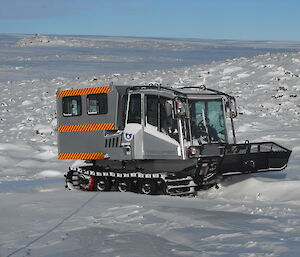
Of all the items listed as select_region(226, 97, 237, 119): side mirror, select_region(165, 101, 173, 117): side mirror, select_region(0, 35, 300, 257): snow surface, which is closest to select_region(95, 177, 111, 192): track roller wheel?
select_region(0, 35, 300, 257): snow surface

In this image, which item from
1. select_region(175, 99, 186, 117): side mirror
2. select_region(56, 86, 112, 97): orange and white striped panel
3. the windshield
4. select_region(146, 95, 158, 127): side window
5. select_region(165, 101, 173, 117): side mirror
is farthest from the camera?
select_region(56, 86, 112, 97): orange and white striped panel

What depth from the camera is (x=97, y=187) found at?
49.8ft

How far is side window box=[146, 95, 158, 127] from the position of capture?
13742 mm

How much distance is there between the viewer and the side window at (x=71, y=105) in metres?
15.2

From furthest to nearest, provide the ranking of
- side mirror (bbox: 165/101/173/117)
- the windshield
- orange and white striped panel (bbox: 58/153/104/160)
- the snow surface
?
orange and white striped panel (bbox: 58/153/104/160), the windshield, side mirror (bbox: 165/101/173/117), the snow surface

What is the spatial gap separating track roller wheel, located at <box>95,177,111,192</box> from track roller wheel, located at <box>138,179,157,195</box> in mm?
1044

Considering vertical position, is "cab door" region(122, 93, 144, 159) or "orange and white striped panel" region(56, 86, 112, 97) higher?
"orange and white striped panel" region(56, 86, 112, 97)

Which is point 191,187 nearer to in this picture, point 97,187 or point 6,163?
point 97,187

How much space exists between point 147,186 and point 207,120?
2128 millimetres

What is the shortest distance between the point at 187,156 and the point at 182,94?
1.41 metres

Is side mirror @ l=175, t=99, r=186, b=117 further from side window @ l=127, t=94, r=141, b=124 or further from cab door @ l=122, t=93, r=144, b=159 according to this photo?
side window @ l=127, t=94, r=141, b=124

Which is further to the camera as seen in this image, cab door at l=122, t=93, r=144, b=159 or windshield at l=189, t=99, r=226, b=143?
cab door at l=122, t=93, r=144, b=159

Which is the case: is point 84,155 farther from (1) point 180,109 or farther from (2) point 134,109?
(1) point 180,109

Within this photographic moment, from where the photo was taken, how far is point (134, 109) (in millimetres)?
14133
